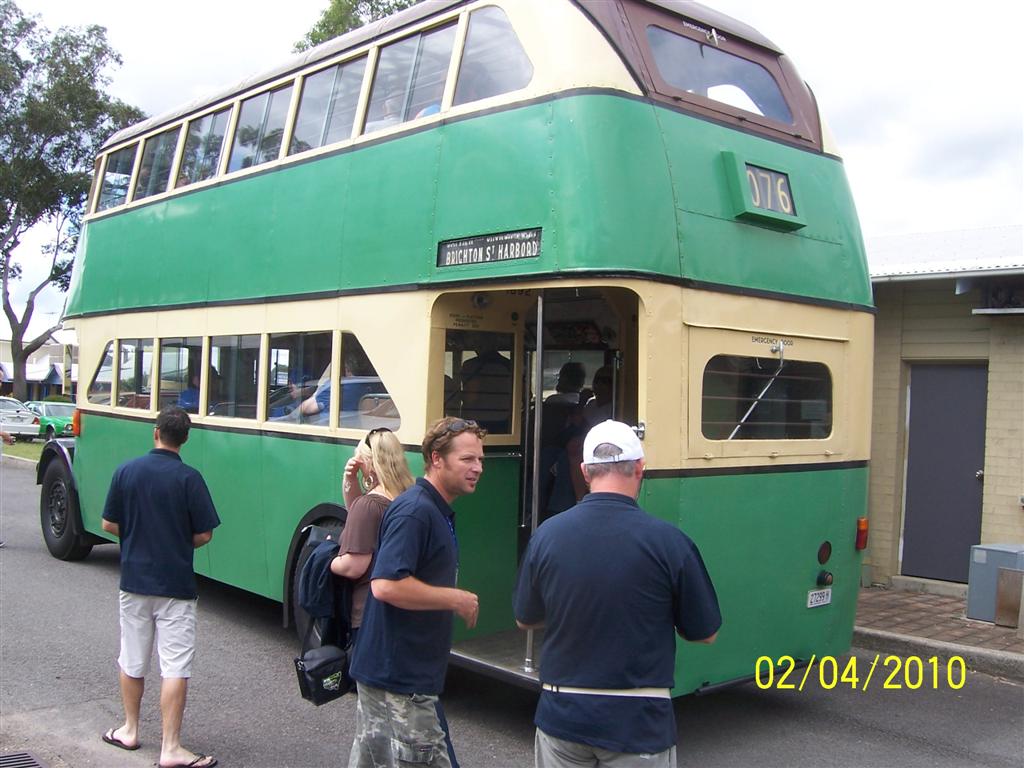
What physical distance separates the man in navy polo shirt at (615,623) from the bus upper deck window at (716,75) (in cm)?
336

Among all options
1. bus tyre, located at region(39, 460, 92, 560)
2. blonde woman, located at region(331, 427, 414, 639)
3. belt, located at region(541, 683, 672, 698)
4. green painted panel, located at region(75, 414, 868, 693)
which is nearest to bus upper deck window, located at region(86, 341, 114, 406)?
bus tyre, located at region(39, 460, 92, 560)

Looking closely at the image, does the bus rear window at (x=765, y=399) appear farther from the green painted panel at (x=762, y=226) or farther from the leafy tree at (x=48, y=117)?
the leafy tree at (x=48, y=117)

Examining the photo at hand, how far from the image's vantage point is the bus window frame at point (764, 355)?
213 inches

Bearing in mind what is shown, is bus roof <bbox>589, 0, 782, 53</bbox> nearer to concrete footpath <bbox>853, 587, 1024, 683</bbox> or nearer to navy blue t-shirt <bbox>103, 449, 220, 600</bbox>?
navy blue t-shirt <bbox>103, 449, 220, 600</bbox>

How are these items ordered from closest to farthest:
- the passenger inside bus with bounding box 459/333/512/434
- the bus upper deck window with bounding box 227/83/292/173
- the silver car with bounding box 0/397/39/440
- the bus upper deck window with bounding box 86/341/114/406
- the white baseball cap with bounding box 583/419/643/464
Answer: the white baseball cap with bounding box 583/419/643/464
the passenger inside bus with bounding box 459/333/512/434
the bus upper deck window with bounding box 227/83/292/173
the bus upper deck window with bounding box 86/341/114/406
the silver car with bounding box 0/397/39/440

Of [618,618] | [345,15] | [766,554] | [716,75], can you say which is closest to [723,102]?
[716,75]

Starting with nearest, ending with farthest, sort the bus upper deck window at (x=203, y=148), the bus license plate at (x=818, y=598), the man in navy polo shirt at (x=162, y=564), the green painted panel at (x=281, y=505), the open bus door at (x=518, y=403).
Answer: the man in navy polo shirt at (x=162, y=564) → the bus license plate at (x=818, y=598) → the open bus door at (x=518, y=403) → the green painted panel at (x=281, y=505) → the bus upper deck window at (x=203, y=148)

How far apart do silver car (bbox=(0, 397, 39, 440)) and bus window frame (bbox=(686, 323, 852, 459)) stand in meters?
30.1

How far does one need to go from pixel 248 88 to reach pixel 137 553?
433cm

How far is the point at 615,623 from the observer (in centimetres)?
304

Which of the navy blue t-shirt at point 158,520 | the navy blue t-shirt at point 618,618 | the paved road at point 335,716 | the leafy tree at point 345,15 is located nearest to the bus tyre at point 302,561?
the paved road at point 335,716

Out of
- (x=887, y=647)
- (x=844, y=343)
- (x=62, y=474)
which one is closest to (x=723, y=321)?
(x=844, y=343)

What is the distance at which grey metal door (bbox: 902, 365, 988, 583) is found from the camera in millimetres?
9883

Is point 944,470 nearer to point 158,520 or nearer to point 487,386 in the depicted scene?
point 487,386
